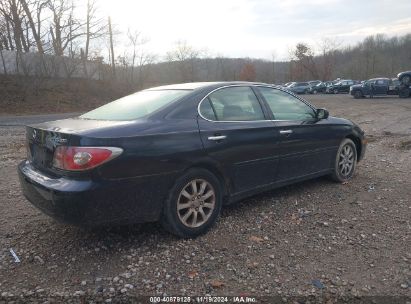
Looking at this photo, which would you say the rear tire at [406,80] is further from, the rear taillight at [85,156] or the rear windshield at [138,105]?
the rear taillight at [85,156]

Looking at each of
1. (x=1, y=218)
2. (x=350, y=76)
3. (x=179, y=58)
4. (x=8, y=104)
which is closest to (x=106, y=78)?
(x=8, y=104)

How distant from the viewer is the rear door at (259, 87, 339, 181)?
4664 mm

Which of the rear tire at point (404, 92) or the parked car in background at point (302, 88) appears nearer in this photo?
the rear tire at point (404, 92)

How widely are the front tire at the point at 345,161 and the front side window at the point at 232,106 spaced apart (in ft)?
5.53

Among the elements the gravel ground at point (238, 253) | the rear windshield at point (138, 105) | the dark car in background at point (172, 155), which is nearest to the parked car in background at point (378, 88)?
the gravel ground at point (238, 253)

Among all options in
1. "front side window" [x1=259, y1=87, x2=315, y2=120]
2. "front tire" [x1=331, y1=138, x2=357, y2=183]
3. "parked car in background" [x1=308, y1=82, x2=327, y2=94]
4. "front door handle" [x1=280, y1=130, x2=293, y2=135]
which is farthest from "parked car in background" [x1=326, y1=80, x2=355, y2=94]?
"front door handle" [x1=280, y1=130, x2=293, y2=135]

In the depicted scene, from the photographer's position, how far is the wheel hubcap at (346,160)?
5625 millimetres

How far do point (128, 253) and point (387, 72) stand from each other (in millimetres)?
84672

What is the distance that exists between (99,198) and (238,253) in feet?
4.32

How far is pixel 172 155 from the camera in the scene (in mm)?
3543

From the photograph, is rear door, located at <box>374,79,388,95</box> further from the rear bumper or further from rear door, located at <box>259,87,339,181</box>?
the rear bumper


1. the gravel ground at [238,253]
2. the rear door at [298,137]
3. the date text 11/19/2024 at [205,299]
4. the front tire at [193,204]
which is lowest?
the date text 11/19/2024 at [205,299]

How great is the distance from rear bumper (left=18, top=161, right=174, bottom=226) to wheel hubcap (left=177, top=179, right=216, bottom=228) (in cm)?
23

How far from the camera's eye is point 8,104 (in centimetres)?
2448
